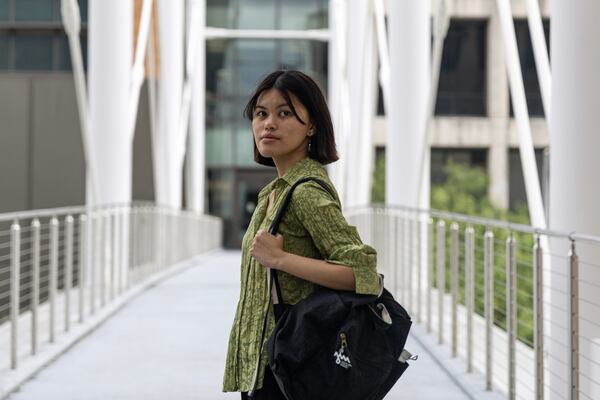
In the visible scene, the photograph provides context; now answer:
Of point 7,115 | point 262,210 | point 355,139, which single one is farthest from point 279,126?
point 7,115

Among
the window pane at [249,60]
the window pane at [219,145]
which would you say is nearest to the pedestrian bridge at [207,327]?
the window pane at [249,60]

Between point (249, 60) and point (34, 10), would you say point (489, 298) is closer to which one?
point (34, 10)

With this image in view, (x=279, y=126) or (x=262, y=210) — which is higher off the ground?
(x=279, y=126)

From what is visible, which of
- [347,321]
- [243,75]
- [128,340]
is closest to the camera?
[347,321]

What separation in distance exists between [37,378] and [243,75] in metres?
26.4

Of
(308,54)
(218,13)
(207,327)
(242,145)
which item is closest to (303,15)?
(308,54)

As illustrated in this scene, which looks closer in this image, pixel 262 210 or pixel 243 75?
pixel 262 210

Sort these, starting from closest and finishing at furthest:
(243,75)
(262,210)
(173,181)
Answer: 1. (262,210)
2. (173,181)
3. (243,75)

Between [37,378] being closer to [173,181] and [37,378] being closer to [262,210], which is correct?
[262,210]

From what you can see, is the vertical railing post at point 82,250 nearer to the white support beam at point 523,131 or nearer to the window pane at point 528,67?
the white support beam at point 523,131

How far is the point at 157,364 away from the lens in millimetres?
5832

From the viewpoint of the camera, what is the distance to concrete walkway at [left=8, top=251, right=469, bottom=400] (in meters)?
4.98

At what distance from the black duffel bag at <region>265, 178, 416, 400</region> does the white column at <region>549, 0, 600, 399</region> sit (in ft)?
7.57

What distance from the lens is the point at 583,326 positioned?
4141 mm
